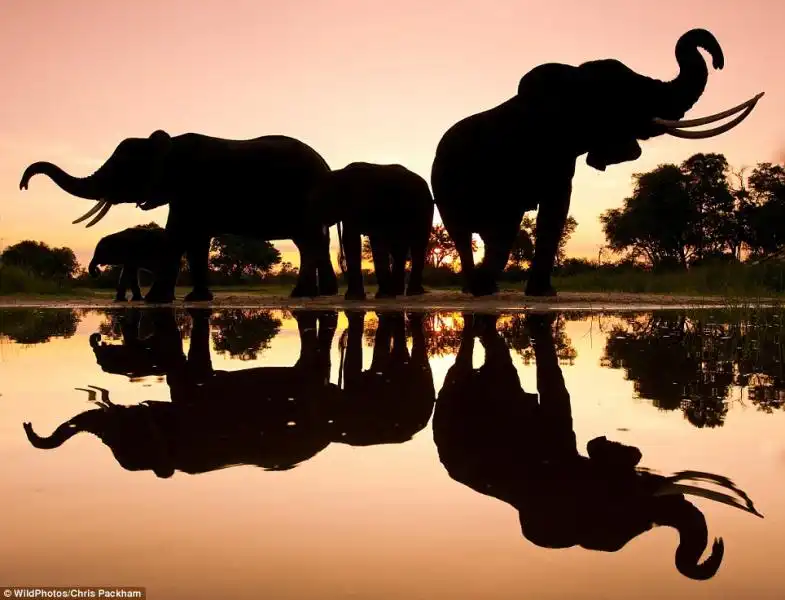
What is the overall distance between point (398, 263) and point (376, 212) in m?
1.44

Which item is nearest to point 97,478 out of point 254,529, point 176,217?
point 254,529

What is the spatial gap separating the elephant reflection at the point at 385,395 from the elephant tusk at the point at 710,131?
7.50 metres

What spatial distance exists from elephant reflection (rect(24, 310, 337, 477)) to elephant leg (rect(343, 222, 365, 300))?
10.1m

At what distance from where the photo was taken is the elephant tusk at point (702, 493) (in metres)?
2.28

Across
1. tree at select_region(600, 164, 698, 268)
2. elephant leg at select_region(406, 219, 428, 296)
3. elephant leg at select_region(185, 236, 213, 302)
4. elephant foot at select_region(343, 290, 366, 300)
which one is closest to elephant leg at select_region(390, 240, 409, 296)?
elephant leg at select_region(406, 219, 428, 296)

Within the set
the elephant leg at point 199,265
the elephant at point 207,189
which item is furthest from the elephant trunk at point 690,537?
the elephant leg at point 199,265

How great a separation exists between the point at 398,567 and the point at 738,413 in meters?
2.44

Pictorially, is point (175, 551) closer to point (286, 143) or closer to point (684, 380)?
point (684, 380)

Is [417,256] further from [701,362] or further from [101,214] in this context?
[701,362]

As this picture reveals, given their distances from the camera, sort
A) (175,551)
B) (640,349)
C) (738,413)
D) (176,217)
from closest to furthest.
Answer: (175,551)
(738,413)
(640,349)
(176,217)

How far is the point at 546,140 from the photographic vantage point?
13445mm

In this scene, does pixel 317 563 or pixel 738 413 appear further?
pixel 738 413

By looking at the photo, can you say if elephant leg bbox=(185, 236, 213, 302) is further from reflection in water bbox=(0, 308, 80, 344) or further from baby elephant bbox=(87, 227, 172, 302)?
reflection in water bbox=(0, 308, 80, 344)

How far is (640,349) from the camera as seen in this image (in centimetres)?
645
